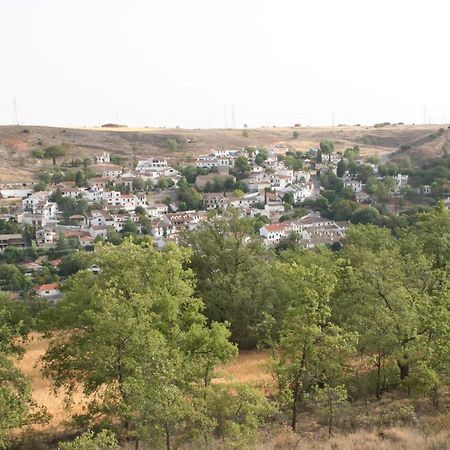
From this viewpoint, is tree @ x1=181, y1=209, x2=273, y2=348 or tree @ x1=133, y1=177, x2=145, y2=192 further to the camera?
tree @ x1=133, y1=177, x2=145, y2=192

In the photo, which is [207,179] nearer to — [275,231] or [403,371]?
[275,231]

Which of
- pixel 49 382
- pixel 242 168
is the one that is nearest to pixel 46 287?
pixel 49 382

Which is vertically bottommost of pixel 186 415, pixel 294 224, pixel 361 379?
pixel 294 224

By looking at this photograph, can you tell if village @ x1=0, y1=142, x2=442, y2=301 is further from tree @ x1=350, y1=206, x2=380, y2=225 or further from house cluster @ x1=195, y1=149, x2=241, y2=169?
tree @ x1=350, y1=206, x2=380, y2=225

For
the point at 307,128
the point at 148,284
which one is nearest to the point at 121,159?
the point at 307,128

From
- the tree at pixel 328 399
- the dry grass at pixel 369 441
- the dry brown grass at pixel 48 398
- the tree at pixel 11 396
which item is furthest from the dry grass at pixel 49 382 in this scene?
the dry grass at pixel 369 441

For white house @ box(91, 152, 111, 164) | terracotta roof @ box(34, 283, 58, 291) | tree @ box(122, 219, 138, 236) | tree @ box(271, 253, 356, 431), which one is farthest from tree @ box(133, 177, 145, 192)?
tree @ box(271, 253, 356, 431)

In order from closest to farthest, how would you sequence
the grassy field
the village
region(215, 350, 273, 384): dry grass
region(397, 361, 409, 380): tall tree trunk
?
the grassy field
region(397, 361, 409, 380): tall tree trunk
region(215, 350, 273, 384): dry grass
the village

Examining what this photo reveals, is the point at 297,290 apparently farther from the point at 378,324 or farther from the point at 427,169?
the point at 427,169
